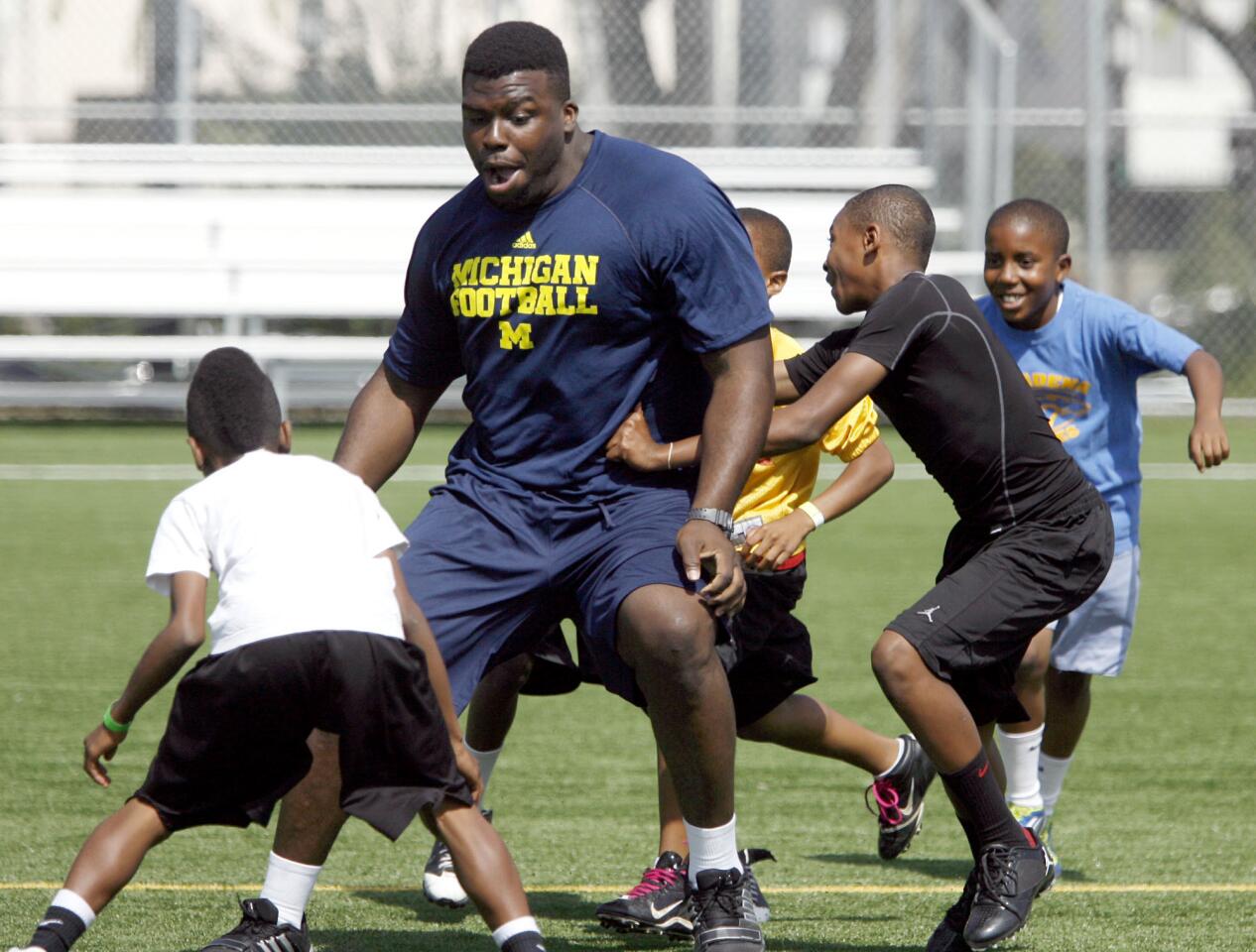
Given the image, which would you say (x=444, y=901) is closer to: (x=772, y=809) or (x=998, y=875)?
(x=998, y=875)

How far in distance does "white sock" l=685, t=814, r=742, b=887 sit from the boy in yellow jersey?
29cm

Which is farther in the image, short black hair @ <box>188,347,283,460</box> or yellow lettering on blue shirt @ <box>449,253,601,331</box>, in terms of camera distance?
yellow lettering on blue shirt @ <box>449,253,601,331</box>

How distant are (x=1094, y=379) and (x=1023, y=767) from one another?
117 cm

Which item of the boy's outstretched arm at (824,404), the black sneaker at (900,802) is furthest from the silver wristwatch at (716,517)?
the black sneaker at (900,802)

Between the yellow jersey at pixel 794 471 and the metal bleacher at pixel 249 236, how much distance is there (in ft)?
36.9

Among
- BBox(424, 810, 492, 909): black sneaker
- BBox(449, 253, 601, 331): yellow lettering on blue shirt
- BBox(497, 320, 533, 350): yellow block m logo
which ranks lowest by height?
BBox(424, 810, 492, 909): black sneaker

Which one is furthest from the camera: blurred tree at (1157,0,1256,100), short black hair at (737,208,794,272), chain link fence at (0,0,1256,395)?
blurred tree at (1157,0,1256,100)

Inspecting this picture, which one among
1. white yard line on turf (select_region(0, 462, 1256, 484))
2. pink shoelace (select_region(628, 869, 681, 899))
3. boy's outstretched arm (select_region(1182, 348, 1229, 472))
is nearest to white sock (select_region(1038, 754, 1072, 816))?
boy's outstretched arm (select_region(1182, 348, 1229, 472))

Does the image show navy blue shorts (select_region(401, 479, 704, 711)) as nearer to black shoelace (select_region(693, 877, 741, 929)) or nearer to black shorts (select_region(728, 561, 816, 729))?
black shoelace (select_region(693, 877, 741, 929))

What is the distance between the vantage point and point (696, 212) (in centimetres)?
411

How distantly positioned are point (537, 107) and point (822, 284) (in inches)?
512

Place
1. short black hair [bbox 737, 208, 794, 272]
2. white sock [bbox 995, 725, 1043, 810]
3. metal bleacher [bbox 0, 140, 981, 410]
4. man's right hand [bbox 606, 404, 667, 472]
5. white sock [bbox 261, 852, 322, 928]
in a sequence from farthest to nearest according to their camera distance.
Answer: metal bleacher [bbox 0, 140, 981, 410], white sock [bbox 995, 725, 1043, 810], short black hair [bbox 737, 208, 794, 272], man's right hand [bbox 606, 404, 667, 472], white sock [bbox 261, 852, 322, 928]

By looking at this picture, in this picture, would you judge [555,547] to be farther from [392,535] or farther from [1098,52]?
[1098,52]

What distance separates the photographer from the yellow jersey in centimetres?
492
